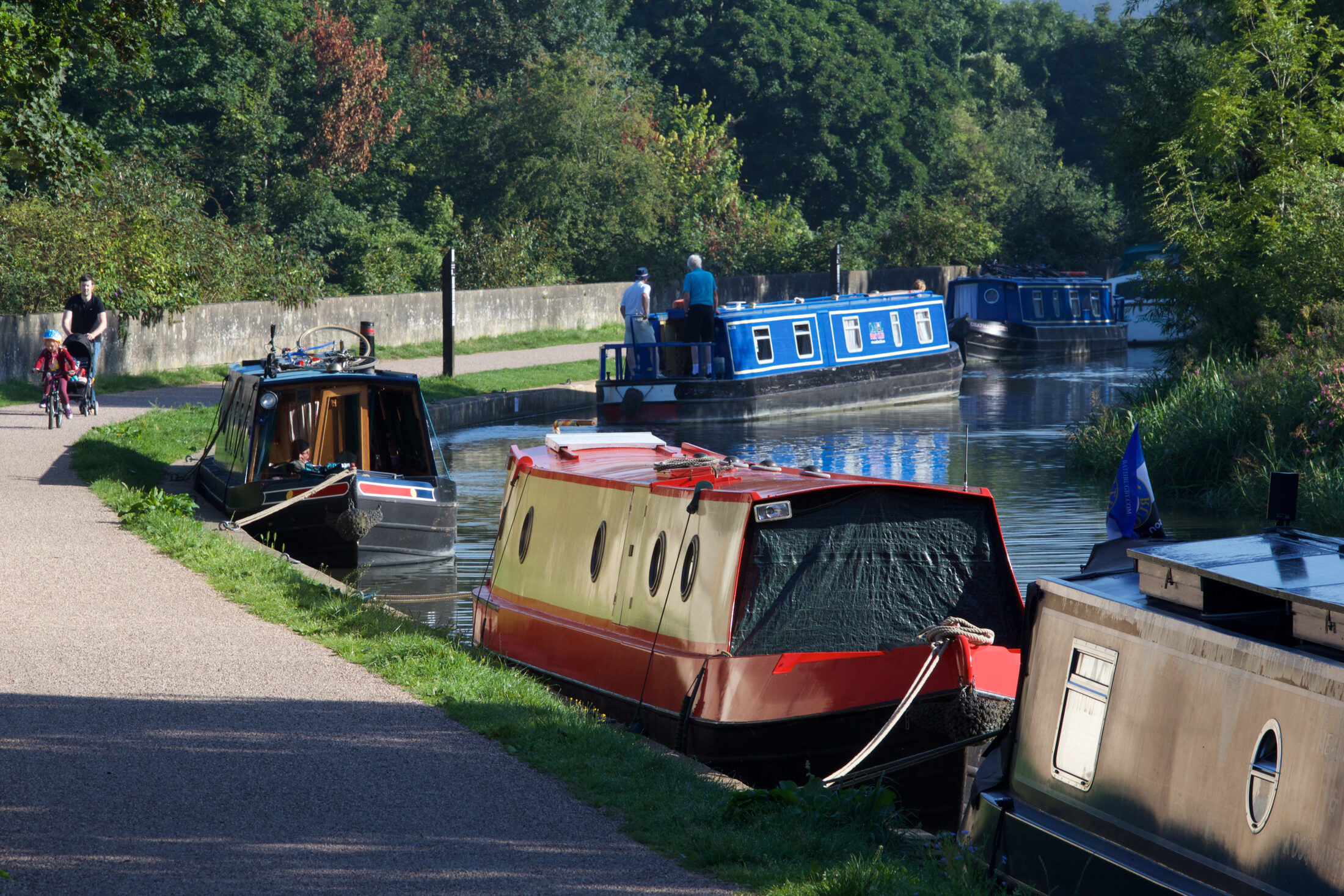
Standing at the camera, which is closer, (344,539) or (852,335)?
(344,539)

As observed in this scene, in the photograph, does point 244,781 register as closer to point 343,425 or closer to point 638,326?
point 343,425

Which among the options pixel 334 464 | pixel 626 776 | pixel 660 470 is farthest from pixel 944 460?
pixel 626 776

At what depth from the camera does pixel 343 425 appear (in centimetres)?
1380

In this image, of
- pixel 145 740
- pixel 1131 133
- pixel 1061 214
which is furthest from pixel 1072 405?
pixel 1061 214

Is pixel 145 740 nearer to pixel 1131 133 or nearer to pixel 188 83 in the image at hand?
pixel 1131 133

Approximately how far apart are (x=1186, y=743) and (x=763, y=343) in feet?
65.6

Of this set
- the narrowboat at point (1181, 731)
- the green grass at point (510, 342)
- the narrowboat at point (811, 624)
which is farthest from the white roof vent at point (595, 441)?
the green grass at point (510, 342)

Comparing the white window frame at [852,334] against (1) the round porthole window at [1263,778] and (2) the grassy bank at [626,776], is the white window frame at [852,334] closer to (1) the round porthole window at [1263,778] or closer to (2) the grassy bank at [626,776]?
(2) the grassy bank at [626,776]

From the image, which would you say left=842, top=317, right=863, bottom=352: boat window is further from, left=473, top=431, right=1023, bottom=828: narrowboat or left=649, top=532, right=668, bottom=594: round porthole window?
left=649, top=532, right=668, bottom=594: round porthole window

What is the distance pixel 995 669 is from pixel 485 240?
31037mm

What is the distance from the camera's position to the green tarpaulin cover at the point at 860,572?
268 inches

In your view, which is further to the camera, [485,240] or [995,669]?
[485,240]

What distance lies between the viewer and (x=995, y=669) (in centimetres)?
654

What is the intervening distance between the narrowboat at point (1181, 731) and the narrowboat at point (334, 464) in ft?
27.7
